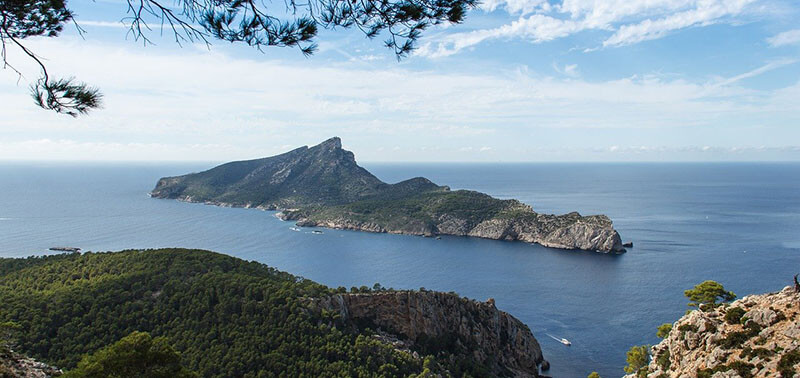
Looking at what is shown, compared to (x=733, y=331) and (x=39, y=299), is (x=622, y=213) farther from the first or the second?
(x=39, y=299)

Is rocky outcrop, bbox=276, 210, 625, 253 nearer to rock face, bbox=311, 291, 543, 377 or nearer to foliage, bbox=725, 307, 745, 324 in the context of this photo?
rock face, bbox=311, 291, 543, 377

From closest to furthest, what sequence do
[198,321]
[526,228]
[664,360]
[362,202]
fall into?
1. [664,360]
2. [198,321]
3. [526,228]
4. [362,202]

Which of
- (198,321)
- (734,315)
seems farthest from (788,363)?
(198,321)

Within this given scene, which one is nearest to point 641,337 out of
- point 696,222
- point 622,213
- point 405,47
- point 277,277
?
point 277,277

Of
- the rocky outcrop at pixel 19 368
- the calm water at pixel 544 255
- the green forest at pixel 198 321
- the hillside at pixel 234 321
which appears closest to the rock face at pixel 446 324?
the hillside at pixel 234 321

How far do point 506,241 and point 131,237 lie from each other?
62.3 metres

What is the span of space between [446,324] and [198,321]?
1575cm

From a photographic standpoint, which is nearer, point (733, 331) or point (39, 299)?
point (733, 331)

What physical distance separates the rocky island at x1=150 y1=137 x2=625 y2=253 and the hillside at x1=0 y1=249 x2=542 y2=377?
45678 millimetres

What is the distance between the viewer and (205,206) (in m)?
117

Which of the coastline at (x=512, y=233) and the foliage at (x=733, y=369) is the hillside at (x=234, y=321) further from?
the coastline at (x=512, y=233)

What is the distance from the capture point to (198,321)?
2530cm

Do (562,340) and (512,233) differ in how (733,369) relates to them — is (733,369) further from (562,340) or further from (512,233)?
(512,233)

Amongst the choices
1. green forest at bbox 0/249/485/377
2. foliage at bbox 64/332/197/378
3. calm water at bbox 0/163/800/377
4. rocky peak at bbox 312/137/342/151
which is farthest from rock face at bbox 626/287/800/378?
rocky peak at bbox 312/137/342/151
